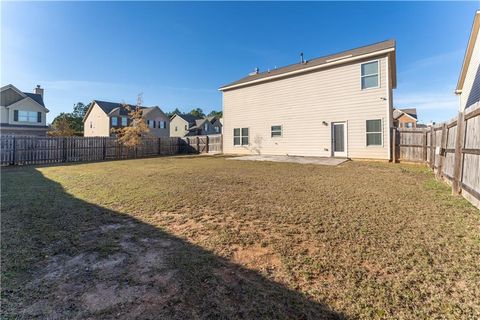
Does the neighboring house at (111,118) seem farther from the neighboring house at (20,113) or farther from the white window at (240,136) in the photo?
the white window at (240,136)

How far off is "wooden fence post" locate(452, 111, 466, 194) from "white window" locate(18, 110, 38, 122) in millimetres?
33778

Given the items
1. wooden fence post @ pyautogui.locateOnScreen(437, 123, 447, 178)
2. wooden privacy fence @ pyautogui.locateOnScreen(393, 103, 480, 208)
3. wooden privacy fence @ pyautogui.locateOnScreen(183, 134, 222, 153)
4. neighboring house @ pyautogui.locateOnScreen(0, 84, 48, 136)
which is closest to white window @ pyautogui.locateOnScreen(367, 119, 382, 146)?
wooden privacy fence @ pyautogui.locateOnScreen(393, 103, 480, 208)

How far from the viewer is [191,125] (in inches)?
1727

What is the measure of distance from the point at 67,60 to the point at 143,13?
6.29 m

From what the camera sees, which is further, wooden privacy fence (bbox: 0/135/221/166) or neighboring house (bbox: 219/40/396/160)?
wooden privacy fence (bbox: 0/135/221/166)

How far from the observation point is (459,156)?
15.9ft

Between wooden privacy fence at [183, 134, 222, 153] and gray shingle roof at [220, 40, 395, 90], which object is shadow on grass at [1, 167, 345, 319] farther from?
wooden privacy fence at [183, 134, 222, 153]

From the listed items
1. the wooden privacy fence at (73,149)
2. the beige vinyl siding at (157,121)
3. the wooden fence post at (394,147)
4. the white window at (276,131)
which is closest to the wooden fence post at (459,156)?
the wooden fence post at (394,147)

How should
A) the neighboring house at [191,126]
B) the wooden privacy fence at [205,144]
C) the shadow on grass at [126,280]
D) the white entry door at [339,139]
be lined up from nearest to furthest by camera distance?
the shadow on grass at [126,280], the white entry door at [339,139], the wooden privacy fence at [205,144], the neighboring house at [191,126]

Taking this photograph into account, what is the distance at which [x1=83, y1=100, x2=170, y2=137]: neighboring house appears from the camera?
106 feet

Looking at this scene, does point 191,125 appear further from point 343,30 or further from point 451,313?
point 451,313

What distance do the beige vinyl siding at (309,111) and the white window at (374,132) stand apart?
0.63 feet

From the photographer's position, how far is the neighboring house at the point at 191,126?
42.6 meters

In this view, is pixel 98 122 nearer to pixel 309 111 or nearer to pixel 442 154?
pixel 309 111
